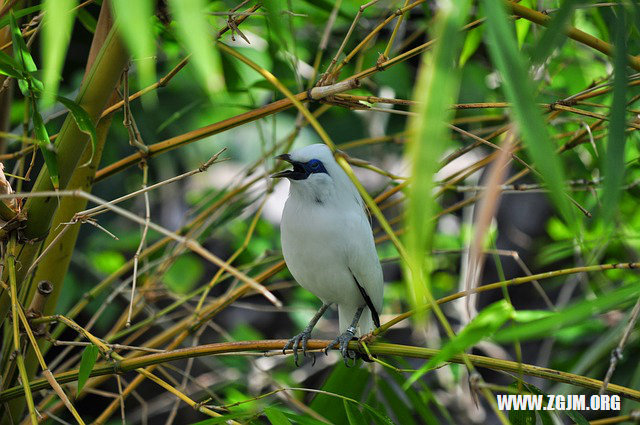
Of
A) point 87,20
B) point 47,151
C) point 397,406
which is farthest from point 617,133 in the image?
point 87,20

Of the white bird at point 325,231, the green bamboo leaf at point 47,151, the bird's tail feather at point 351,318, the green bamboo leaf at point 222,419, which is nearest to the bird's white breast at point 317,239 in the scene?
the white bird at point 325,231

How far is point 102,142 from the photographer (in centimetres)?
132

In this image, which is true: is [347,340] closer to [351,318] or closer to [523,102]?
[351,318]

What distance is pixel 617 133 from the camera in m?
0.74

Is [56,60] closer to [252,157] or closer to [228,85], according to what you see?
[228,85]

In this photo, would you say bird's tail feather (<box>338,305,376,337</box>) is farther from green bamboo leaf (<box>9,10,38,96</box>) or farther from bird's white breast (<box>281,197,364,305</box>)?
green bamboo leaf (<box>9,10,38,96</box>)

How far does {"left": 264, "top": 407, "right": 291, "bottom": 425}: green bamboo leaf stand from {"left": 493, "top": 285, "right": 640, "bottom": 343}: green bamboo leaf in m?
0.43

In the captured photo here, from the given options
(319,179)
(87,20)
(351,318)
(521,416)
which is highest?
(87,20)

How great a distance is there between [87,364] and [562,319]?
28.5 inches

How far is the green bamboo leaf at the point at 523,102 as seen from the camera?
1.92 ft

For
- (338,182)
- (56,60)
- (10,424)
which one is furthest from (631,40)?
(10,424)

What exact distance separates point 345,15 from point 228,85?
0.34 m

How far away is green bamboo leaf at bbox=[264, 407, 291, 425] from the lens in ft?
3.61

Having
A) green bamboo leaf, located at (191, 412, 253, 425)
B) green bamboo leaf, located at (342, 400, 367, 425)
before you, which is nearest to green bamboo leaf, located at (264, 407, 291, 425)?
green bamboo leaf, located at (191, 412, 253, 425)
